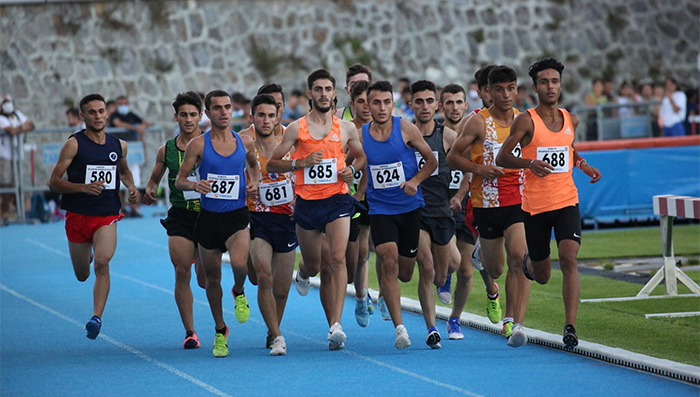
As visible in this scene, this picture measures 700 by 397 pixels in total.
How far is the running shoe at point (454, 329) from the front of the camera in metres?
9.50

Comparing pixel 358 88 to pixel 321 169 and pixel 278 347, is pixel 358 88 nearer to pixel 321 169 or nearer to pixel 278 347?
pixel 321 169

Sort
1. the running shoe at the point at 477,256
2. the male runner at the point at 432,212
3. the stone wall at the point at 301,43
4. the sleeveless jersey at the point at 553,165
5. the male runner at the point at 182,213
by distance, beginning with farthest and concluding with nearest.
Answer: the stone wall at the point at 301,43 < the running shoe at the point at 477,256 < the male runner at the point at 182,213 < the male runner at the point at 432,212 < the sleeveless jersey at the point at 553,165

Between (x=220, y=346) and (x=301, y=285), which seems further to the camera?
(x=301, y=285)

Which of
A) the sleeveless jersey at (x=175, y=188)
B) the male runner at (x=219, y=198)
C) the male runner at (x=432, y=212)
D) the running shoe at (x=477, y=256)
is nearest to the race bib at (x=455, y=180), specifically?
the male runner at (x=432, y=212)

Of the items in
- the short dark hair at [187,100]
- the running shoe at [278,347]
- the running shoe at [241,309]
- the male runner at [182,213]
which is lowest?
the running shoe at [278,347]

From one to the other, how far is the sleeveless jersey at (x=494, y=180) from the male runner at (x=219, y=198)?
185 cm

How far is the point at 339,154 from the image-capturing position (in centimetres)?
909

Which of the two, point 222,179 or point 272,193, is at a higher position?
point 222,179

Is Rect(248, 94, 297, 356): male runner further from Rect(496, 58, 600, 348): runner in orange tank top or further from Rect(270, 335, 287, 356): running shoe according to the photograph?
Rect(496, 58, 600, 348): runner in orange tank top

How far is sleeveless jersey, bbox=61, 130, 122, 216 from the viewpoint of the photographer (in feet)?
32.4

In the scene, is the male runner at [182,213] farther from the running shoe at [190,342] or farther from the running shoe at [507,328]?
the running shoe at [507,328]

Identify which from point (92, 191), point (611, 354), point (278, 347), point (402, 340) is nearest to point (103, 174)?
point (92, 191)

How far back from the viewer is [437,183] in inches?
383

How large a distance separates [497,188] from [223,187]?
2.23 m
